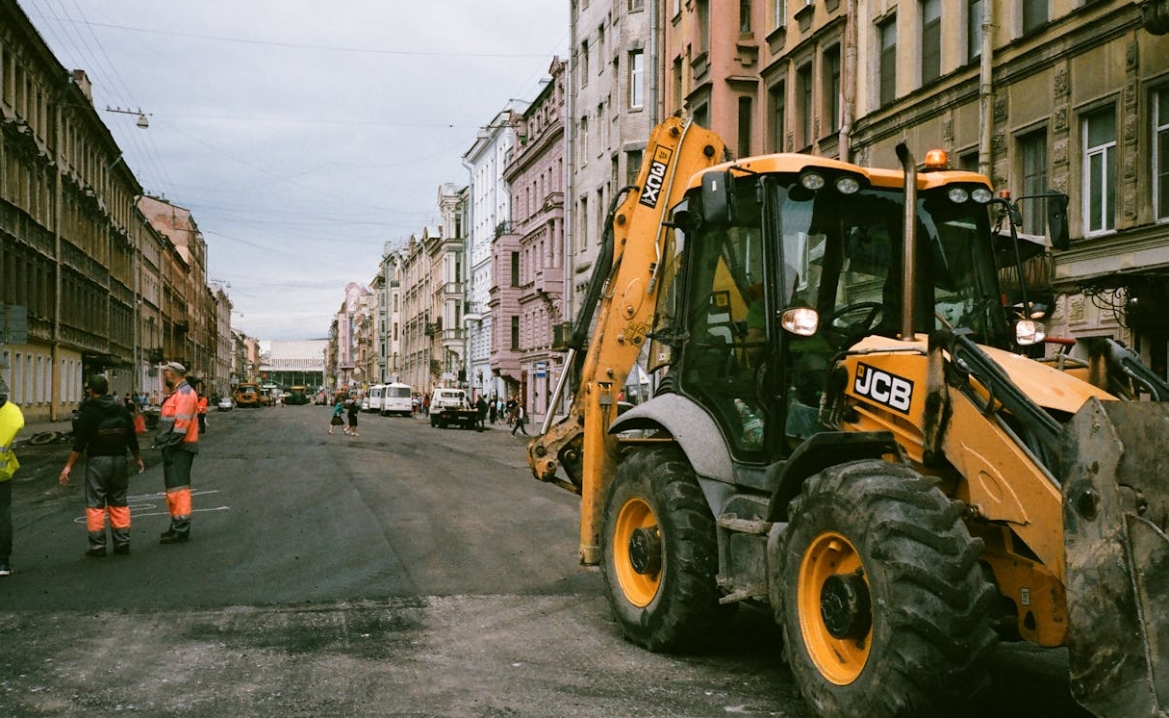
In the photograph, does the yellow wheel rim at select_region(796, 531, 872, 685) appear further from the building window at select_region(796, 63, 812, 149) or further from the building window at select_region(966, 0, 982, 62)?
the building window at select_region(796, 63, 812, 149)

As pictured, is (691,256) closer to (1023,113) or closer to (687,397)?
(687,397)

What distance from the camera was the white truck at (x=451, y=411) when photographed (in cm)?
5475

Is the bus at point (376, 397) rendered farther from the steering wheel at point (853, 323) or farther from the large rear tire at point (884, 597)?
the large rear tire at point (884, 597)

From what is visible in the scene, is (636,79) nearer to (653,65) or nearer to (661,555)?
(653,65)

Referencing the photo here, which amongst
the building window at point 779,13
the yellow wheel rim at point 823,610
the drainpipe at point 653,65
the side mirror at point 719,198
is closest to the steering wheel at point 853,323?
the side mirror at point 719,198

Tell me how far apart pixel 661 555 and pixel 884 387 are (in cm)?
212

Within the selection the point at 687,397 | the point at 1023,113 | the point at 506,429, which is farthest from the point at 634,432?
the point at 506,429

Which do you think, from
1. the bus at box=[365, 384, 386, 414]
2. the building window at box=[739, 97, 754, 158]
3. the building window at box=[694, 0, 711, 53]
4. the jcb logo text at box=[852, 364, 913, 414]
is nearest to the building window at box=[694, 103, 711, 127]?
the building window at box=[739, 97, 754, 158]

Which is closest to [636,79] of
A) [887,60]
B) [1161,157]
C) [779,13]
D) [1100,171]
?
[779,13]

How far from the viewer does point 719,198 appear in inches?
229

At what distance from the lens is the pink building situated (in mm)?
57719

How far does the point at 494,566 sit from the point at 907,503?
6.43 meters

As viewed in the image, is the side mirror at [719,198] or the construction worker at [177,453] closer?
the side mirror at [719,198]

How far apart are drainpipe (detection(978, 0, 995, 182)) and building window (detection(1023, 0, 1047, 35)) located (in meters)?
0.62
